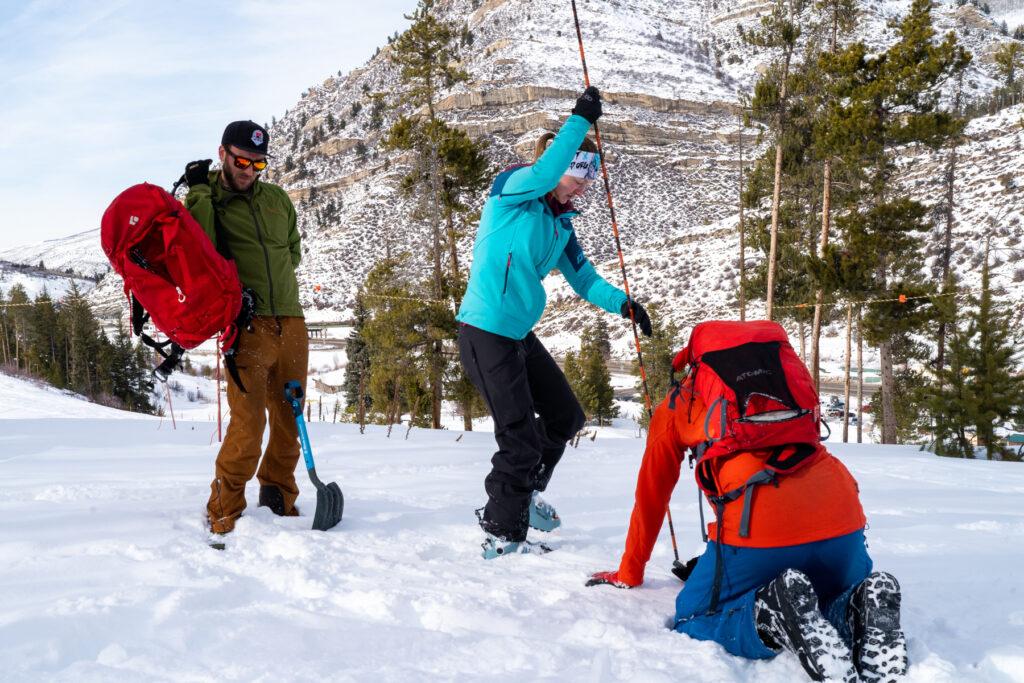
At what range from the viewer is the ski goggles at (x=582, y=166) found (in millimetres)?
2965

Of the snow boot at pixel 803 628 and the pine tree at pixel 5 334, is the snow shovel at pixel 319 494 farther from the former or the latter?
the pine tree at pixel 5 334

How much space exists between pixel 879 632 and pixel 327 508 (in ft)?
8.14

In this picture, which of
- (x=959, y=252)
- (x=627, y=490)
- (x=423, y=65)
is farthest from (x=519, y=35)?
(x=627, y=490)

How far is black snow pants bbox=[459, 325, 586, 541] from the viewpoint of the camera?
2988 mm

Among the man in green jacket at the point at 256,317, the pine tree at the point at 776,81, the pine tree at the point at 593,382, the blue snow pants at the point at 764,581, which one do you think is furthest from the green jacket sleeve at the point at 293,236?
the pine tree at the point at 593,382

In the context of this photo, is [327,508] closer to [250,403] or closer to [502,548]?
[250,403]

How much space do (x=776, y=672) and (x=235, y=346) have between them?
263 centimetres

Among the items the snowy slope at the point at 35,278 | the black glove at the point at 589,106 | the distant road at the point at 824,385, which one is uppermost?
the snowy slope at the point at 35,278

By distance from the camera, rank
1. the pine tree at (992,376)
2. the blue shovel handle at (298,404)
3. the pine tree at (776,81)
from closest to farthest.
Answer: the blue shovel handle at (298,404) → the pine tree at (992,376) → the pine tree at (776,81)

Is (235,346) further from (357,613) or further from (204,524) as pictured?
(357,613)

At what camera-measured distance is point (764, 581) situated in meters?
2.10

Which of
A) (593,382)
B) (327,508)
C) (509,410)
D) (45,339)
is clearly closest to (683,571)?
(509,410)

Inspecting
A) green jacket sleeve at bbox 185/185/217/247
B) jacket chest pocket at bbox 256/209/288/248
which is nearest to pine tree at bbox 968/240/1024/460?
jacket chest pocket at bbox 256/209/288/248

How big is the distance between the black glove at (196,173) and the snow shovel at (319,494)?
3.56 feet
